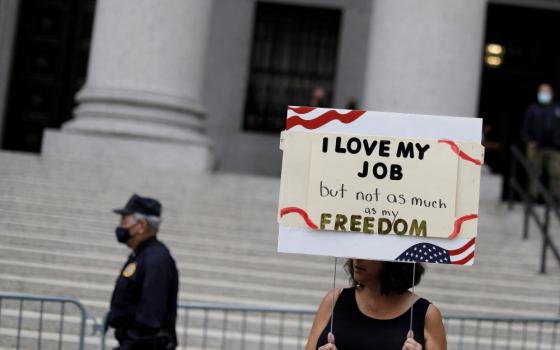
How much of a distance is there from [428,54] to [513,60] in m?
5.87

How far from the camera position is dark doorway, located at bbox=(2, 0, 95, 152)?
1933cm

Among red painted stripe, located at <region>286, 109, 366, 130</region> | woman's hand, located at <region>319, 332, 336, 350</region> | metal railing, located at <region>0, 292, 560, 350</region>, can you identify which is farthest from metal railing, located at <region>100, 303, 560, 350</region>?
red painted stripe, located at <region>286, 109, 366, 130</region>

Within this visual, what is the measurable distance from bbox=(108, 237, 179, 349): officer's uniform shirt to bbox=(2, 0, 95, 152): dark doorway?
14.0 metres

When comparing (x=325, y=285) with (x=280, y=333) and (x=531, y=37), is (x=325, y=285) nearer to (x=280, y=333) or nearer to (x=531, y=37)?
(x=280, y=333)

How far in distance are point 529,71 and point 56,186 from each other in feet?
38.5

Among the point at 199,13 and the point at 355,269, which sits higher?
the point at 199,13

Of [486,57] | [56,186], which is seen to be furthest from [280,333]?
[486,57]

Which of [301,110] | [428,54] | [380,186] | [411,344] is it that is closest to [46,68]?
[428,54]

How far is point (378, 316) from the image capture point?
3939 mm

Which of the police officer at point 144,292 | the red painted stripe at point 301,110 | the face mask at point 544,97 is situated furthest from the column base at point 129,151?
the red painted stripe at point 301,110

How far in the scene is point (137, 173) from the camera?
1341 centimetres

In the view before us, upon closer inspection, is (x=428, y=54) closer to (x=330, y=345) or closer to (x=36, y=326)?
(x=36, y=326)

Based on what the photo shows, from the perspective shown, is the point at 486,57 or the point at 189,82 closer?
the point at 189,82

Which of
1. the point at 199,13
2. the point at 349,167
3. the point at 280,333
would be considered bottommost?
the point at 280,333
